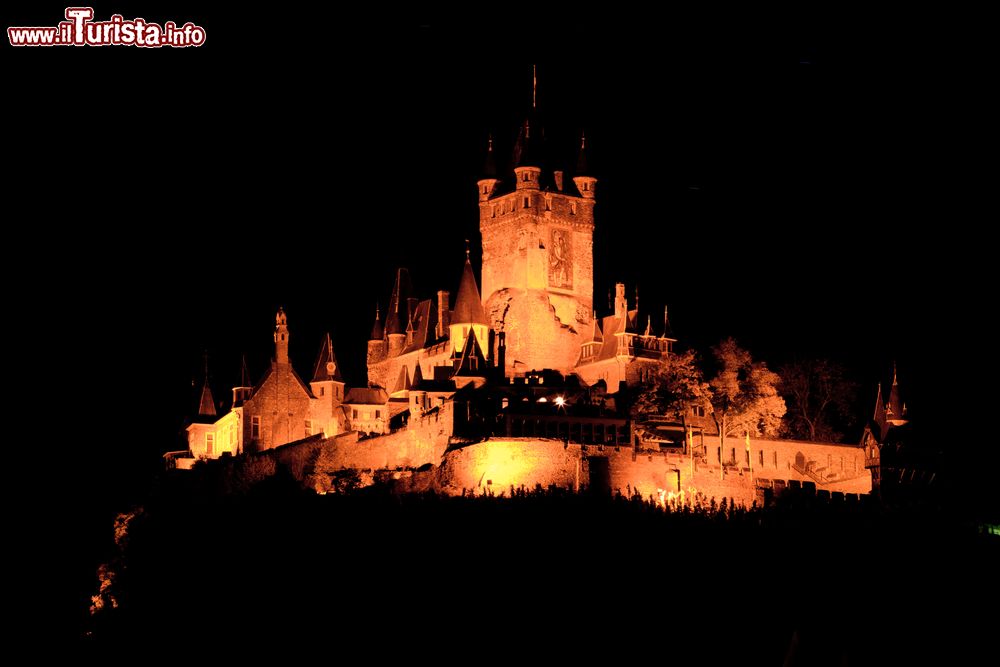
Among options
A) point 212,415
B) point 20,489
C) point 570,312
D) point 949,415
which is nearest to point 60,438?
point 20,489

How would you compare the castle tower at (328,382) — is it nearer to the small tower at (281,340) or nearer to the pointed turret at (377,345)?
the small tower at (281,340)

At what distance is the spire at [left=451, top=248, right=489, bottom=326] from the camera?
88875 mm

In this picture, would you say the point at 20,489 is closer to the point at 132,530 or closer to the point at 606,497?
the point at 132,530

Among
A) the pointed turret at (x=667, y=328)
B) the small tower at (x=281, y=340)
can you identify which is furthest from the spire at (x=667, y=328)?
the small tower at (x=281, y=340)

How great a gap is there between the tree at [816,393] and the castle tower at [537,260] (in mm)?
10022

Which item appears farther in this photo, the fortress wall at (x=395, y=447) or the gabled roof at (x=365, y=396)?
the gabled roof at (x=365, y=396)

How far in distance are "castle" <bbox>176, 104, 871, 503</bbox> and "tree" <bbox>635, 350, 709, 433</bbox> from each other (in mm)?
862

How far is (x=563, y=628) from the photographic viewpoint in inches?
2660

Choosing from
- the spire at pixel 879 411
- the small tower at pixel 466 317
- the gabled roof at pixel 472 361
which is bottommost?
the spire at pixel 879 411

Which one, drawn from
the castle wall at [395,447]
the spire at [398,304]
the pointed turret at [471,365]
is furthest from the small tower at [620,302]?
the castle wall at [395,447]

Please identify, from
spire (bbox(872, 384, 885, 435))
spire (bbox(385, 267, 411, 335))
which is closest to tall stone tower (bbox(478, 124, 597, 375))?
spire (bbox(385, 267, 411, 335))

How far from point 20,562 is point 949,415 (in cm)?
4554

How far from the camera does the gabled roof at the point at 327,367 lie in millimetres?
87750

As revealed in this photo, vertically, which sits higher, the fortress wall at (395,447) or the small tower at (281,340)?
the small tower at (281,340)
